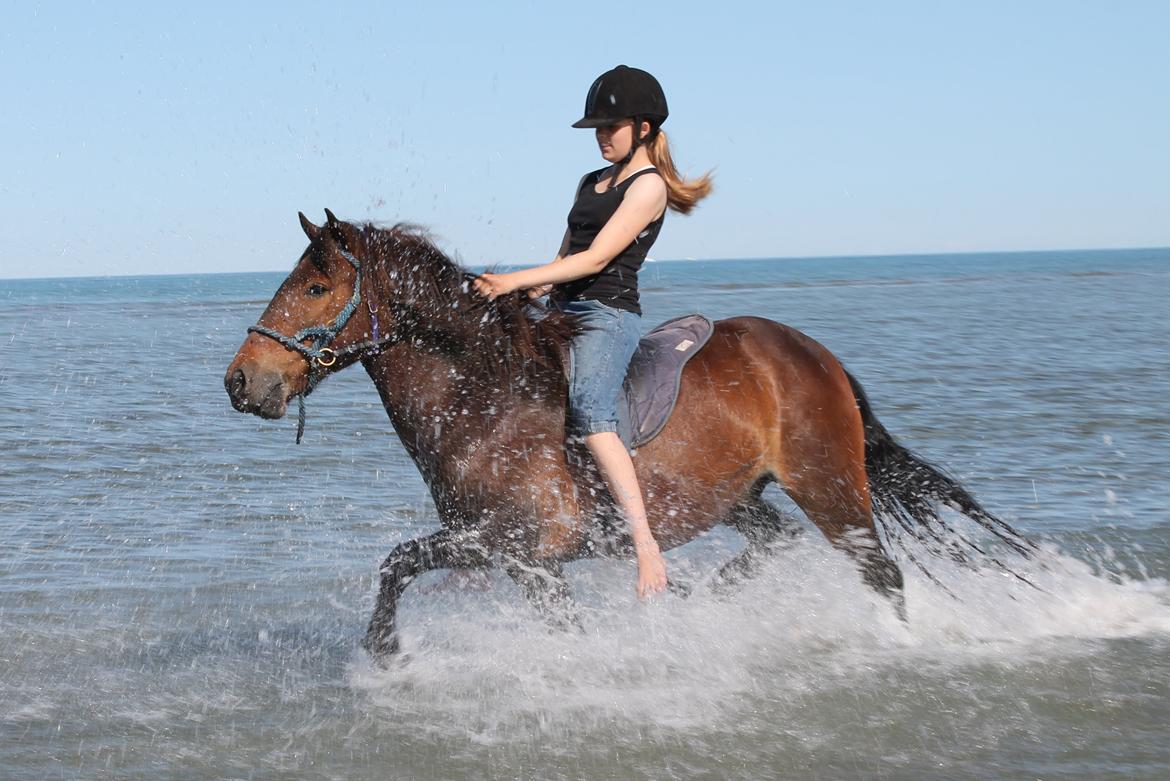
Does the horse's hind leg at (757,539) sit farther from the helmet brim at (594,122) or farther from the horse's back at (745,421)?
the helmet brim at (594,122)

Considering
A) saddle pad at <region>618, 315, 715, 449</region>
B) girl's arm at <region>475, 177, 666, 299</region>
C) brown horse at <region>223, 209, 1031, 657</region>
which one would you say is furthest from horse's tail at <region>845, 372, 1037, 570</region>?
girl's arm at <region>475, 177, 666, 299</region>

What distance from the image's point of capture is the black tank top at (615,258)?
510 cm

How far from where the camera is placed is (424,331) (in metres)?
4.96

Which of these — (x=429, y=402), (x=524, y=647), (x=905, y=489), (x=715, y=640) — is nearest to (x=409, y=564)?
(x=429, y=402)

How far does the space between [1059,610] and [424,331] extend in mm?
3727

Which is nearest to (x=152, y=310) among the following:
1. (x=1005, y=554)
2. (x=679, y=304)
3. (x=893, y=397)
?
(x=679, y=304)

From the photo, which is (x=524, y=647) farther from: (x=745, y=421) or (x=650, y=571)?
(x=745, y=421)

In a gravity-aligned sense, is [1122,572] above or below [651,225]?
below

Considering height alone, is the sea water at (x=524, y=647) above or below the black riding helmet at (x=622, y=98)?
below

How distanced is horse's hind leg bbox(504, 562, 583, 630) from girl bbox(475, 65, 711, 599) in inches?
12.8

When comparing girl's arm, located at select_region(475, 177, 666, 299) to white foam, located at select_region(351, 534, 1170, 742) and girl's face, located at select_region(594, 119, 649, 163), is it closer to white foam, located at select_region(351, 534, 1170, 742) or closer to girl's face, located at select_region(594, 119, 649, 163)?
girl's face, located at select_region(594, 119, 649, 163)

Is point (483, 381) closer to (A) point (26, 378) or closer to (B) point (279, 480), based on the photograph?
(B) point (279, 480)

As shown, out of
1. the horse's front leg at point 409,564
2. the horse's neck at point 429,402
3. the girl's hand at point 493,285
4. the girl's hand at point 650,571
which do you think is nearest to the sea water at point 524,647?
the horse's front leg at point 409,564

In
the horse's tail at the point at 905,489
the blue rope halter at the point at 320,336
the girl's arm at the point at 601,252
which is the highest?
the girl's arm at the point at 601,252
